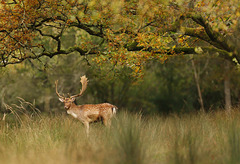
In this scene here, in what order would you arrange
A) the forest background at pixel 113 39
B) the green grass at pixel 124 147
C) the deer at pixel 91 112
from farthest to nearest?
the deer at pixel 91 112 → the forest background at pixel 113 39 → the green grass at pixel 124 147

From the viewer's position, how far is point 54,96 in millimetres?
23781

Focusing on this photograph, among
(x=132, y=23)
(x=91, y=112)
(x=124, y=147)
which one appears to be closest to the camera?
(x=124, y=147)

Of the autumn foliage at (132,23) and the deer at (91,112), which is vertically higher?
the autumn foliage at (132,23)

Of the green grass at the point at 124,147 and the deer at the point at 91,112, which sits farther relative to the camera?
the deer at the point at 91,112

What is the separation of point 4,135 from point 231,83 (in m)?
17.3

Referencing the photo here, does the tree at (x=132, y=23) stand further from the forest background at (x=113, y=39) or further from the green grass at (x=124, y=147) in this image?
the green grass at (x=124, y=147)

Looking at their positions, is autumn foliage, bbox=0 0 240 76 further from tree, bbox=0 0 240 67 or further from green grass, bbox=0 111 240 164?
green grass, bbox=0 111 240 164

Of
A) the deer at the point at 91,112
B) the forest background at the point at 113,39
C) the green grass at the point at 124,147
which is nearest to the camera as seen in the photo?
the green grass at the point at 124,147

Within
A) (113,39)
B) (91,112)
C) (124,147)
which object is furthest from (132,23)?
(124,147)

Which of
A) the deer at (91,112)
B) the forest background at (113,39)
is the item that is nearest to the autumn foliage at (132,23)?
the forest background at (113,39)

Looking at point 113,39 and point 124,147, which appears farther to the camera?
point 113,39

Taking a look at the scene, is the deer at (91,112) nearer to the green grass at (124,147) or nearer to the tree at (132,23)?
the tree at (132,23)

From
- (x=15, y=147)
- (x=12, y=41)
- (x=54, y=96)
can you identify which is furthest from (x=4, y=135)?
(x=54, y=96)

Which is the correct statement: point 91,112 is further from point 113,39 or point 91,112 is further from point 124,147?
point 124,147
